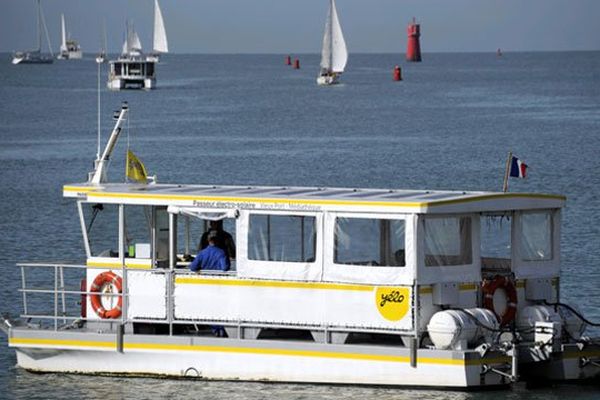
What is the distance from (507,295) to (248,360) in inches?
139

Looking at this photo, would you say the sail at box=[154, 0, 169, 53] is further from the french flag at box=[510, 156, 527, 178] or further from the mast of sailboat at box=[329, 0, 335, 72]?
the french flag at box=[510, 156, 527, 178]

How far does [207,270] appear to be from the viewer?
22.7 metres

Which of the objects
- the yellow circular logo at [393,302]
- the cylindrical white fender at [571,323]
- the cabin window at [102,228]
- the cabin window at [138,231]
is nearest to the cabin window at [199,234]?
the cabin window at [138,231]

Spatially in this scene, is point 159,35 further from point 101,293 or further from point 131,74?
point 101,293

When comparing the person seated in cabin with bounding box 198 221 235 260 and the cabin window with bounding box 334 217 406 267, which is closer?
the cabin window with bounding box 334 217 406 267

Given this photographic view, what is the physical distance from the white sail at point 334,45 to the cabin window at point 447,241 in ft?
347

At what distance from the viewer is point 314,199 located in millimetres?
22016

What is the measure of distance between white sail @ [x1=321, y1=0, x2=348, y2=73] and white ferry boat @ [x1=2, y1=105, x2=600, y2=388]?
105 metres

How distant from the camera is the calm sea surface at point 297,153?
76.5 feet

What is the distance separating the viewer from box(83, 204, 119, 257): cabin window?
913 inches

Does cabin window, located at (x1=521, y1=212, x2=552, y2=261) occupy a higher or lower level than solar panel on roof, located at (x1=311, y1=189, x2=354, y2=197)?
lower

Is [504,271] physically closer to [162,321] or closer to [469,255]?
[469,255]

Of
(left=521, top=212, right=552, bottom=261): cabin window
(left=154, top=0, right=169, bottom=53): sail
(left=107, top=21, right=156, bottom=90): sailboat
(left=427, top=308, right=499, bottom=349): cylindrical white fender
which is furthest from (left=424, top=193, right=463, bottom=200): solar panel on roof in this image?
(left=154, top=0, right=169, bottom=53): sail

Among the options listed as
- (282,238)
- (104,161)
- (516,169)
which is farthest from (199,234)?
(516,169)
